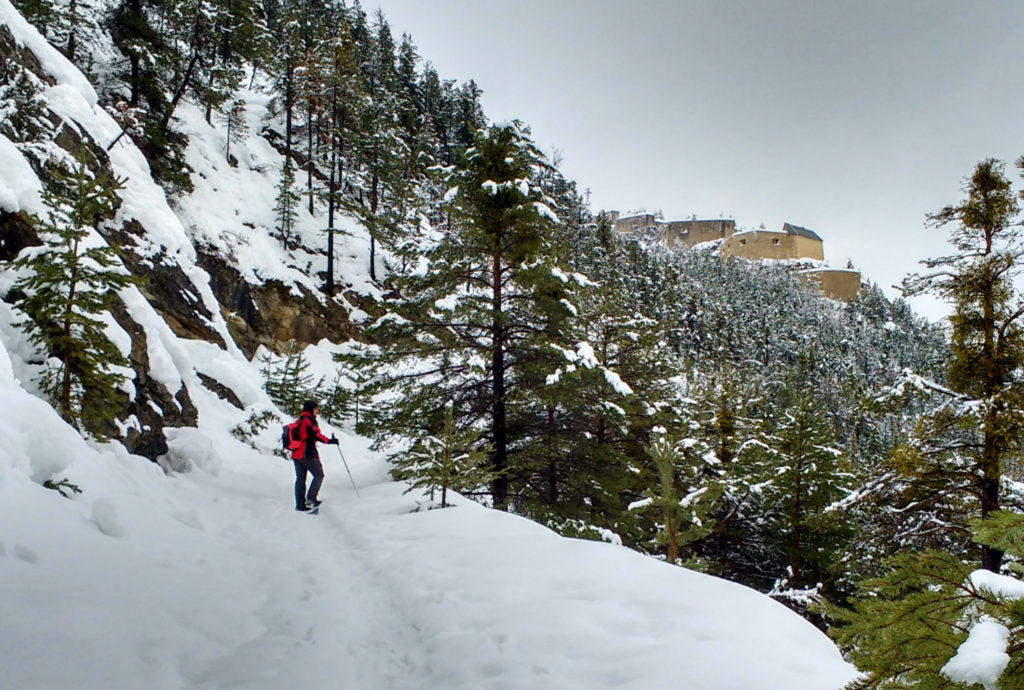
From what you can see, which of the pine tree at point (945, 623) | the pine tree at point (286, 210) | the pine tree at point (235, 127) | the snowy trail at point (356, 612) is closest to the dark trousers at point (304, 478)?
the snowy trail at point (356, 612)

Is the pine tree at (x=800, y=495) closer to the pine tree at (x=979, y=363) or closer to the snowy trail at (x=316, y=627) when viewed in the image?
the pine tree at (x=979, y=363)

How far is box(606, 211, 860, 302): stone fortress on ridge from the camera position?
5965 inches

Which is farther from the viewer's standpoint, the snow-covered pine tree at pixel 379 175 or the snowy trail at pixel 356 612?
the snow-covered pine tree at pixel 379 175

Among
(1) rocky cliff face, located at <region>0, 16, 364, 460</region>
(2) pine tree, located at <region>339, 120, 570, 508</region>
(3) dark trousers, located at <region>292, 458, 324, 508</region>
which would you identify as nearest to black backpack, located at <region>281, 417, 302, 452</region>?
(3) dark trousers, located at <region>292, 458, 324, 508</region>

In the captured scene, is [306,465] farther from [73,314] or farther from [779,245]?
[779,245]

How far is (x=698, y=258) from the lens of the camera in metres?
135

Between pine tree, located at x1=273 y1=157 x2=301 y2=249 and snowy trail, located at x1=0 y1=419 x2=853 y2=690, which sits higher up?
pine tree, located at x1=273 y1=157 x2=301 y2=249

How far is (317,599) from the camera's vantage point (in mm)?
4922

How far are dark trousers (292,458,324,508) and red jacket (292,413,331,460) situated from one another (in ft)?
0.28

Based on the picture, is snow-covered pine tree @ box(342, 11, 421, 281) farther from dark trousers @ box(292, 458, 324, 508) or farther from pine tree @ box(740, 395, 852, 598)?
dark trousers @ box(292, 458, 324, 508)

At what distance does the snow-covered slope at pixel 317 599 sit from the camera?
3.29 meters

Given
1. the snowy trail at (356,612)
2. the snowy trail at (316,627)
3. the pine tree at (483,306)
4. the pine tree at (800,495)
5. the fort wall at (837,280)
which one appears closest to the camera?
the snowy trail at (356,612)

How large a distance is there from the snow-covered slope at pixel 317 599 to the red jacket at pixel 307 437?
4.16 feet

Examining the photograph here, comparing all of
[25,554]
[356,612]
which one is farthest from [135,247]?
[356,612]
